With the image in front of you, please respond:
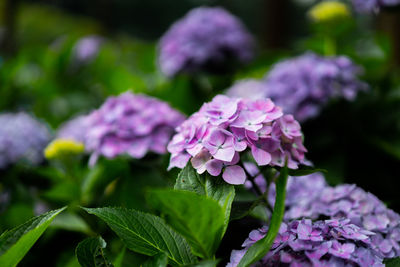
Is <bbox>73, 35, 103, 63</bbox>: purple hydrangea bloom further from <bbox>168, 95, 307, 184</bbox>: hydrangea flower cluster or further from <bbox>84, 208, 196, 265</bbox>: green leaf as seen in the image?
<bbox>84, 208, 196, 265</bbox>: green leaf

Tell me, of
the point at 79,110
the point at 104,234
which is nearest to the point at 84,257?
the point at 104,234

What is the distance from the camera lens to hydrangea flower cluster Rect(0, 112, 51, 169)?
1.46 m

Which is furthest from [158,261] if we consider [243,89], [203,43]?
[203,43]

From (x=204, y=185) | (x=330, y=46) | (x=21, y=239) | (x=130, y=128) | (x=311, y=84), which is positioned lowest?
(x=330, y=46)

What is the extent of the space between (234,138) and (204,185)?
0.32 feet

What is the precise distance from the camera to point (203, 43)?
81.3 inches

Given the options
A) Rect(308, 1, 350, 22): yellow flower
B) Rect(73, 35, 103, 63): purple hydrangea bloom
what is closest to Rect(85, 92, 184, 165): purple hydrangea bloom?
Rect(308, 1, 350, 22): yellow flower

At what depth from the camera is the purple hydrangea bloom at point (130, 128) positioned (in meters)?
1.28

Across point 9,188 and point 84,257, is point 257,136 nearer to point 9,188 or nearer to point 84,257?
point 84,257

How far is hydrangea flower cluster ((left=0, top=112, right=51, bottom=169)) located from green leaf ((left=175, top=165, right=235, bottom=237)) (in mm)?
886

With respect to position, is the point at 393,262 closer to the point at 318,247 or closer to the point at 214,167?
the point at 318,247

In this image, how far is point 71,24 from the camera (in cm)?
938

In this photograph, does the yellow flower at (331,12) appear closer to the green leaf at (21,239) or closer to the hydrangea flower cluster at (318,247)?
the hydrangea flower cluster at (318,247)

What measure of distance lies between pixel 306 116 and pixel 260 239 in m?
0.91
